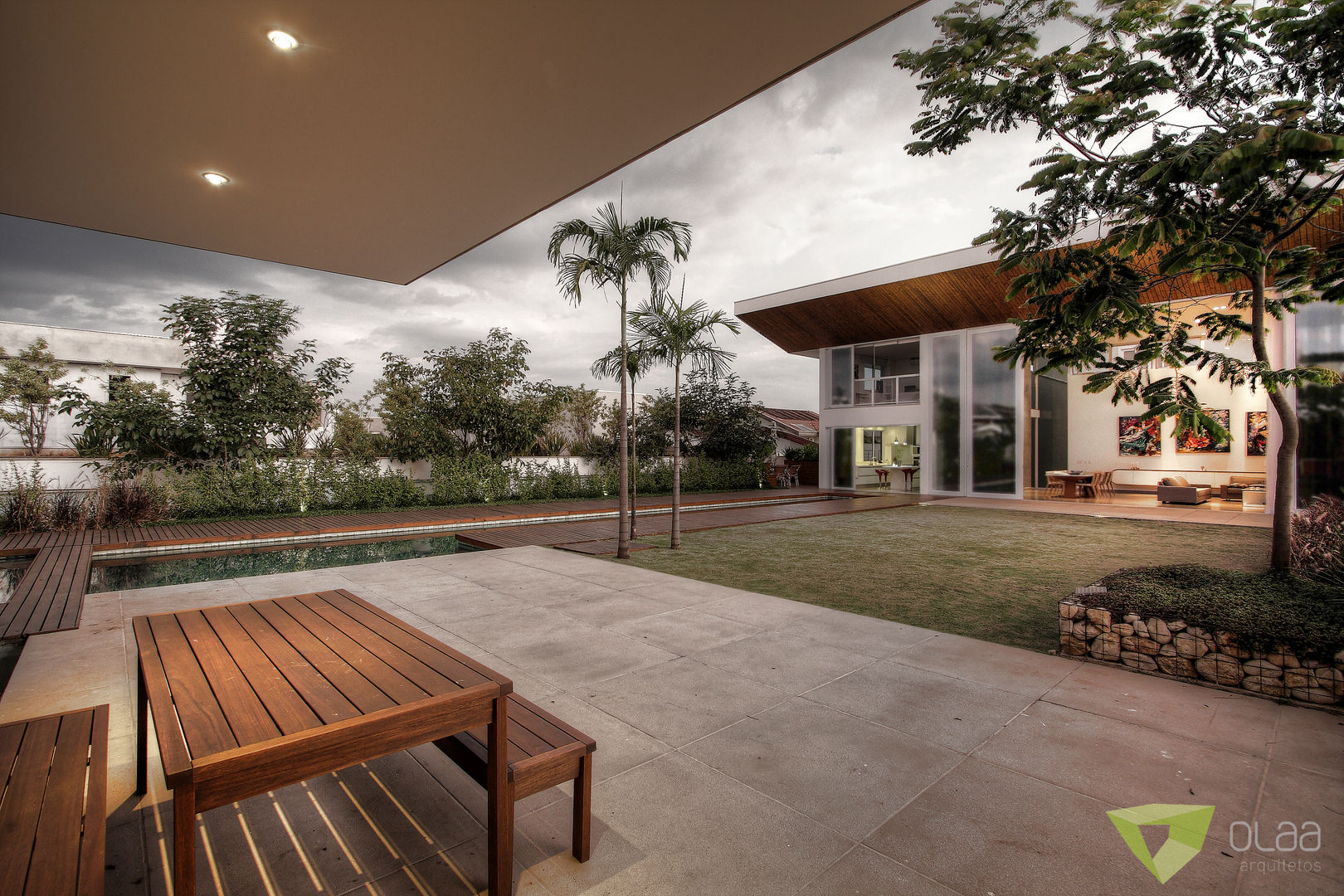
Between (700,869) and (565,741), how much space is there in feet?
1.81

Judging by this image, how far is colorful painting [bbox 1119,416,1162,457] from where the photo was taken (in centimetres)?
1670

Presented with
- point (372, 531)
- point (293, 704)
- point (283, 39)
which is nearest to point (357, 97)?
point (283, 39)

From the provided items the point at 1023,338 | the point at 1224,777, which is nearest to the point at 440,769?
the point at 1224,777

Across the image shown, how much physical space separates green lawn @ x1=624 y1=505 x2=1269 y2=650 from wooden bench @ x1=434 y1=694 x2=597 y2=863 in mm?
3330

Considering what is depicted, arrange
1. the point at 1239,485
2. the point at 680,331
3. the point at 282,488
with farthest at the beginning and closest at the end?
1. the point at 1239,485
2. the point at 282,488
3. the point at 680,331

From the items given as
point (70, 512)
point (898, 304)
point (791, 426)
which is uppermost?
point (898, 304)

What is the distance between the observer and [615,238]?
23.5 ft

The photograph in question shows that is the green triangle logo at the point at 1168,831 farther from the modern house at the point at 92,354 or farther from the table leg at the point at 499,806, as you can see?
the modern house at the point at 92,354

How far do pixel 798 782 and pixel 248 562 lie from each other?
7.28 meters

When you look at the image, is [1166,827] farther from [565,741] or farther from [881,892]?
[565,741]

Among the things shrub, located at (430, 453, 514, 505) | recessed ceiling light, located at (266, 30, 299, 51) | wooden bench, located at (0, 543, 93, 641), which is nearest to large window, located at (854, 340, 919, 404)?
shrub, located at (430, 453, 514, 505)

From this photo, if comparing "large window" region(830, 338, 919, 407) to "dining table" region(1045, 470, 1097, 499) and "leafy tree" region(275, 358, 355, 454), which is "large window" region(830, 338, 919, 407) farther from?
"leafy tree" region(275, 358, 355, 454)

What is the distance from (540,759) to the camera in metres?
1.61

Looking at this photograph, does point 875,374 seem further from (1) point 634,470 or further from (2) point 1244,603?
(2) point 1244,603
